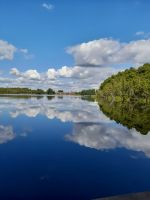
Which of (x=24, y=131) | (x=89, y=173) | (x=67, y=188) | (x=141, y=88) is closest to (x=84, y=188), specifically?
(x=67, y=188)

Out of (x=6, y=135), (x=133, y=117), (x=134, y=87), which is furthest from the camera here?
(x=134, y=87)

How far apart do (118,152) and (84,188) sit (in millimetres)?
6476

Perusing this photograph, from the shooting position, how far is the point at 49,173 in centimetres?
1124

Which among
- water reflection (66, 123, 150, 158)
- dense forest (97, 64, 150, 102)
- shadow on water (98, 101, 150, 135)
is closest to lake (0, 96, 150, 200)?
water reflection (66, 123, 150, 158)

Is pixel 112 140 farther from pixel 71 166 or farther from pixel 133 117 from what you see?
pixel 133 117

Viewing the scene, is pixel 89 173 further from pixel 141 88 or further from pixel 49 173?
pixel 141 88

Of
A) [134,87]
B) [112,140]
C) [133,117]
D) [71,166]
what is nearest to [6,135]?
[112,140]

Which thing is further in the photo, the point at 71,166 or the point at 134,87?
the point at 134,87

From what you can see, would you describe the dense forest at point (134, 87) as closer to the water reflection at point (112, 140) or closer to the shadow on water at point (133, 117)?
the shadow on water at point (133, 117)

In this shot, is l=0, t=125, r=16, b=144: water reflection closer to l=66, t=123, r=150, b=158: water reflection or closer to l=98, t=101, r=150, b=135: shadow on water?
l=66, t=123, r=150, b=158: water reflection

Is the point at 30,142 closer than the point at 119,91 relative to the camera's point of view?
Yes

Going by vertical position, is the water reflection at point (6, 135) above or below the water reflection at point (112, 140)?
above

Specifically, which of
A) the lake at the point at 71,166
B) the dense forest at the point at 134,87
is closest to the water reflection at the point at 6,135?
the lake at the point at 71,166

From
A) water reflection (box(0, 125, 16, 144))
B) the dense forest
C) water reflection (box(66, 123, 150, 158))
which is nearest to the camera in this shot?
water reflection (box(66, 123, 150, 158))
